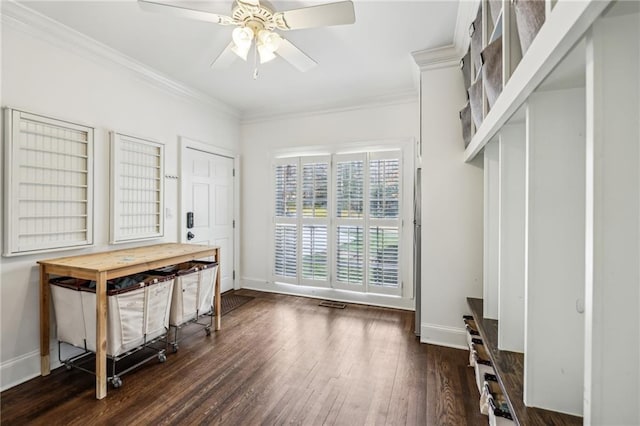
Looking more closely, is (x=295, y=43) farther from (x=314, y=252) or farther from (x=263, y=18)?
(x=314, y=252)

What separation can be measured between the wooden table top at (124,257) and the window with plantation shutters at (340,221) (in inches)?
58.9

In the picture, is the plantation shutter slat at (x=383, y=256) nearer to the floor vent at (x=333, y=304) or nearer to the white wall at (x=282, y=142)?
the white wall at (x=282, y=142)

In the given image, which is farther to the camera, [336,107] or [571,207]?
[336,107]

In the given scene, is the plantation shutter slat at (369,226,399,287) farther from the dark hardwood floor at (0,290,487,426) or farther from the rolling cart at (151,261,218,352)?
the rolling cart at (151,261,218,352)

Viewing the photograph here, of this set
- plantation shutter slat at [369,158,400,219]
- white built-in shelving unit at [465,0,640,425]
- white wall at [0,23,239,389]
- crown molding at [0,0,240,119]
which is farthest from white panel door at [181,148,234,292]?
white built-in shelving unit at [465,0,640,425]

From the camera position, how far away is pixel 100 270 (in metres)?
1.92

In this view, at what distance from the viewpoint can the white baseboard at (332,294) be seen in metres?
3.63

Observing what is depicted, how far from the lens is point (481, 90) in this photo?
187 centimetres

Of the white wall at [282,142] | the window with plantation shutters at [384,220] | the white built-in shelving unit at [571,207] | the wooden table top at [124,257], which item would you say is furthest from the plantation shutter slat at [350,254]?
the white built-in shelving unit at [571,207]

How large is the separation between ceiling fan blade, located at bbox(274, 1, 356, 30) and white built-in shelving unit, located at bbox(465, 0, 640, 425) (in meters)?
0.78

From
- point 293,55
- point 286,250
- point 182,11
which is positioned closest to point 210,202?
point 286,250

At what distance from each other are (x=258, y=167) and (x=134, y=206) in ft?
6.19

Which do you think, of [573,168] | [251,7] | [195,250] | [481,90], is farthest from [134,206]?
[573,168]

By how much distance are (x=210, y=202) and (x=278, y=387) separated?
8.66 feet
